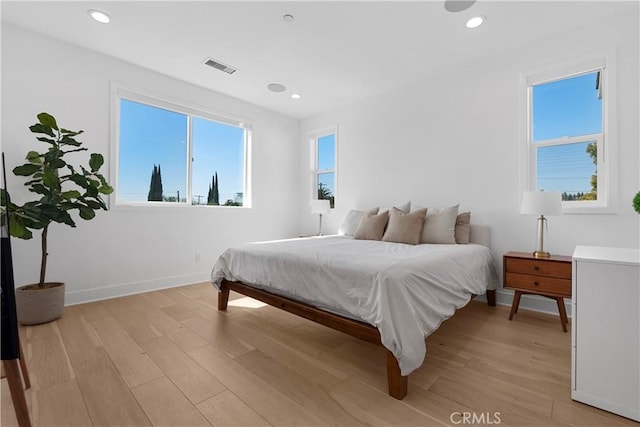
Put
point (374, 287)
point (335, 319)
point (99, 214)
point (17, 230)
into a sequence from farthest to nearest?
point (99, 214)
point (17, 230)
point (335, 319)
point (374, 287)

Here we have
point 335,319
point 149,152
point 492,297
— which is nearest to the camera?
point 335,319

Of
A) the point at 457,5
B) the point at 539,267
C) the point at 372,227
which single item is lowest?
the point at 539,267

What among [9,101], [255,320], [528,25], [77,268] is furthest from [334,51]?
[77,268]

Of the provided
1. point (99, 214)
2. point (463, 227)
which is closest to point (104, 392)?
point (99, 214)

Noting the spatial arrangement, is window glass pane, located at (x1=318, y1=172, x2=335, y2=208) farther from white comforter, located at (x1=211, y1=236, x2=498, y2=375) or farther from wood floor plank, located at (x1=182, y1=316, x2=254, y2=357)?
wood floor plank, located at (x1=182, y1=316, x2=254, y2=357)

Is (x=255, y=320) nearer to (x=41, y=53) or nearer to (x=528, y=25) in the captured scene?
(x=41, y=53)

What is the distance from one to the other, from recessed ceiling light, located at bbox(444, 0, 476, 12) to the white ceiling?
56 mm

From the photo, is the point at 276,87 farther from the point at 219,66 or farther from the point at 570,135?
the point at 570,135

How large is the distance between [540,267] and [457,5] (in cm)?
225

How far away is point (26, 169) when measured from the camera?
2451 mm

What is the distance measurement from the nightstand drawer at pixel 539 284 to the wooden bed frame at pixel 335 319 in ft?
1.55

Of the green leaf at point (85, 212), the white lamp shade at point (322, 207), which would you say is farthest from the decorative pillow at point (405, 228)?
the green leaf at point (85, 212)

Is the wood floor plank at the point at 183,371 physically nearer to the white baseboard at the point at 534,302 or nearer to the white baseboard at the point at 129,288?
the white baseboard at the point at 129,288

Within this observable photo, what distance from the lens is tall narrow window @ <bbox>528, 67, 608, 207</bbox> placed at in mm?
2662
